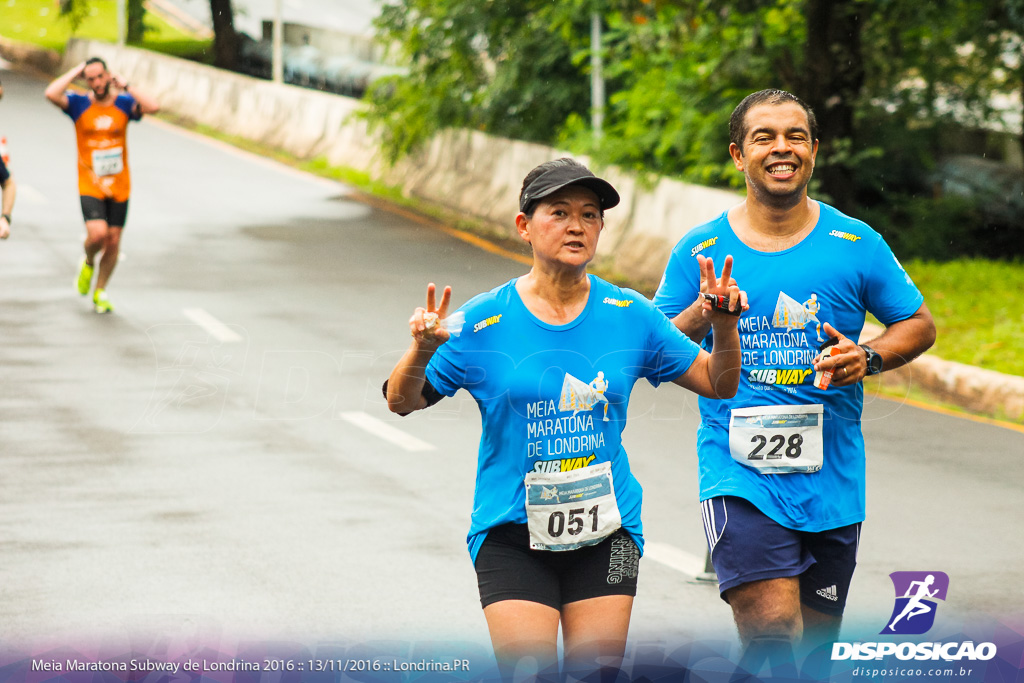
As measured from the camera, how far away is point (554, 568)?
3898 mm

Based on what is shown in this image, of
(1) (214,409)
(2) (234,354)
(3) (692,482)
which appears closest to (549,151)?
(2) (234,354)

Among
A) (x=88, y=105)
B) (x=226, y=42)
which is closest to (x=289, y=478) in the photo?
(x=88, y=105)

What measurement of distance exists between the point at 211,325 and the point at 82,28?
35.2 meters

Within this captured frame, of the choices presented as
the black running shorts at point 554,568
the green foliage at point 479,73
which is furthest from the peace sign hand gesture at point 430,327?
the green foliage at point 479,73

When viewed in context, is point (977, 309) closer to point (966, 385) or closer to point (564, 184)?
point (966, 385)

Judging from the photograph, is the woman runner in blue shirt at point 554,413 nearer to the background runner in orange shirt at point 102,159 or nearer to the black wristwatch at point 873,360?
the black wristwatch at point 873,360

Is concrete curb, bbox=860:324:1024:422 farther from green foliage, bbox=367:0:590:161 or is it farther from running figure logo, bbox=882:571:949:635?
green foliage, bbox=367:0:590:161

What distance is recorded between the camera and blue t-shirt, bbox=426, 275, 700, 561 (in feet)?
12.6

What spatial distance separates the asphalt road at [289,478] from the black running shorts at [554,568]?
2.07m

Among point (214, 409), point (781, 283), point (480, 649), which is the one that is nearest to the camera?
point (781, 283)

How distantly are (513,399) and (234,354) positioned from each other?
8121 mm

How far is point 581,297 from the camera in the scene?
3.95 m

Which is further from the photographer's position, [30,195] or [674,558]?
[30,195]

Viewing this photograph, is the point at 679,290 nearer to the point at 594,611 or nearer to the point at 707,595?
the point at 594,611
